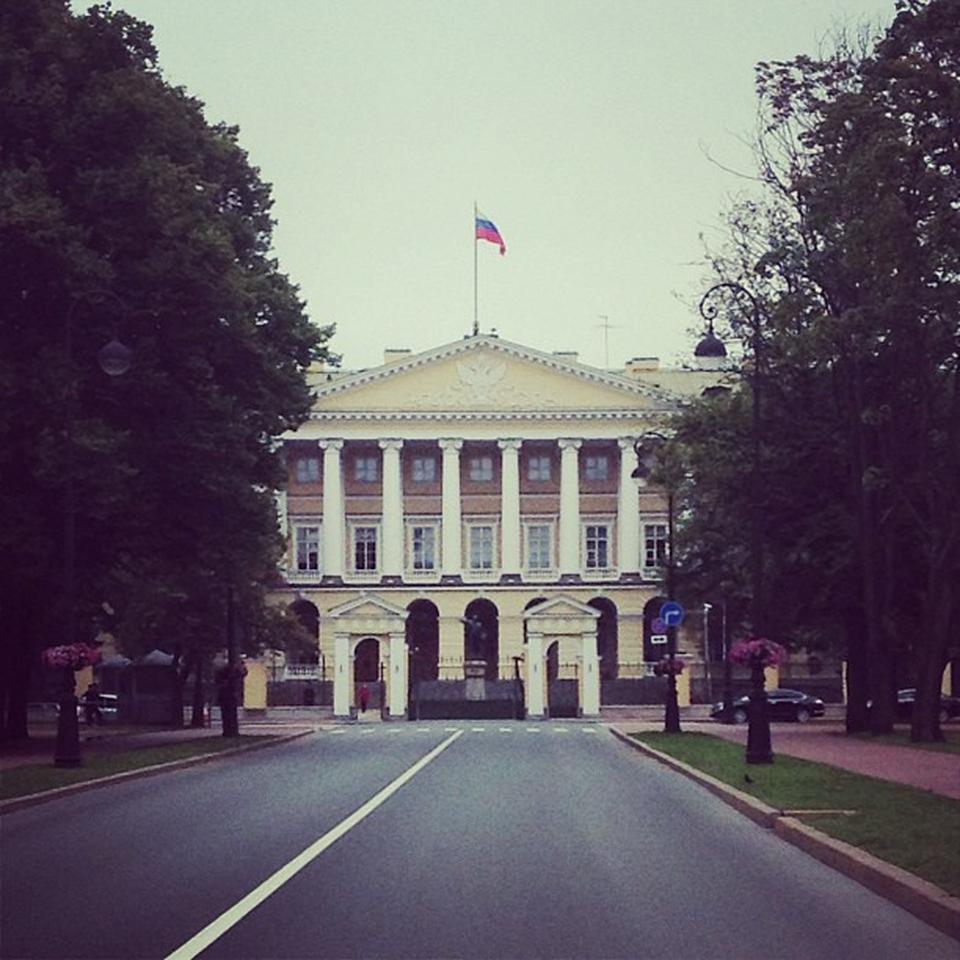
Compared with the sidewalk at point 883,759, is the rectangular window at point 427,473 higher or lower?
higher

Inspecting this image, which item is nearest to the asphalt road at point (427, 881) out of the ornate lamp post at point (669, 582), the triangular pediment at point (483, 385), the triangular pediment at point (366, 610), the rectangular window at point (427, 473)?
the ornate lamp post at point (669, 582)

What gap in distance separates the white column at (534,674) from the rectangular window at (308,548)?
2437 centimetres

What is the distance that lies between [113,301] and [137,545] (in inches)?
259

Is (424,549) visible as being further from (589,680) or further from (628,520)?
(589,680)

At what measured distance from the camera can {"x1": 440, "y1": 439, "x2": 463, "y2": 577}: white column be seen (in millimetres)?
113688

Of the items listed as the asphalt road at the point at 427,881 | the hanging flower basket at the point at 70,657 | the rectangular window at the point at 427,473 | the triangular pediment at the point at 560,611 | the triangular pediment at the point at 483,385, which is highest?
the triangular pediment at the point at 483,385

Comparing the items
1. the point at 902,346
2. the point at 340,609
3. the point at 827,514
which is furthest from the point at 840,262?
the point at 340,609

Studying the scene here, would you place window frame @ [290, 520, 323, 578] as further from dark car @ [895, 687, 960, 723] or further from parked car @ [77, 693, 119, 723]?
dark car @ [895, 687, 960, 723]

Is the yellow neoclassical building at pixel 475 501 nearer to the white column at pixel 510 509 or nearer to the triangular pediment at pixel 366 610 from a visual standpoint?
the white column at pixel 510 509

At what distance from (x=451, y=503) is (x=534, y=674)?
2417 centimetres

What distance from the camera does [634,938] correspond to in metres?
11.6

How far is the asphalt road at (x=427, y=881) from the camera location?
1139 centimetres

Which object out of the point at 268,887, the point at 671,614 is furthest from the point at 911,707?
the point at 268,887

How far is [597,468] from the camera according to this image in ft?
382
